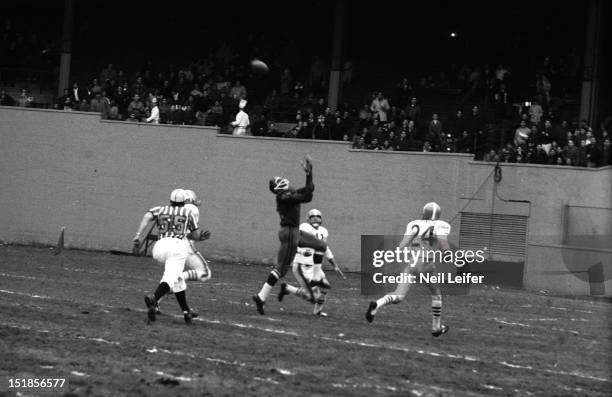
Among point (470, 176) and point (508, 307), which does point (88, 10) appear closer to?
point (470, 176)

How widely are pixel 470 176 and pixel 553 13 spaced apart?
6.82 metres

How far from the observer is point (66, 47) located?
32.8m

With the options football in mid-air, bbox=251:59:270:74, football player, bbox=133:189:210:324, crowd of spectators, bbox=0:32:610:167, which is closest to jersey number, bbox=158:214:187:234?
football player, bbox=133:189:210:324

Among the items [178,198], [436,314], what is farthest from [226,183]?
[436,314]

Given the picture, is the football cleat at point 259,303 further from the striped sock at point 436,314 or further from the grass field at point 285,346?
the striped sock at point 436,314

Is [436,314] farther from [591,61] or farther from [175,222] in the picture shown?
[591,61]

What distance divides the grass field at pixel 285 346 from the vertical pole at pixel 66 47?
45.0ft

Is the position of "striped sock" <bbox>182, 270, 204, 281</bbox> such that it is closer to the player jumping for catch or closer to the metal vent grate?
the player jumping for catch

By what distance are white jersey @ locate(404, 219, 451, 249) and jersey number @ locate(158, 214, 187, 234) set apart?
117 inches

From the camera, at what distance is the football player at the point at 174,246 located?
1402 centimetres

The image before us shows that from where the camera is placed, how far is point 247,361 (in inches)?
446

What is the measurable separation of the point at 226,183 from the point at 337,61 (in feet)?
15.1

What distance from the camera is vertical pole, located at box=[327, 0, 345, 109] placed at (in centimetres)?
3007

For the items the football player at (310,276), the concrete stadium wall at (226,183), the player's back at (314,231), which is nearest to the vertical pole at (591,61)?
the concrete stadium wall at (226,183)
